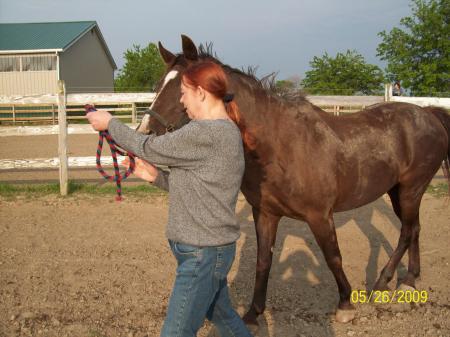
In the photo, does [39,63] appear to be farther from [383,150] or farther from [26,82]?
[383,150]

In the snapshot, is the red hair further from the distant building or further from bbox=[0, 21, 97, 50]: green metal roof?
bbox=[0, 21, 97, 50]: green metal roof

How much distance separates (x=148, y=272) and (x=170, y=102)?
218 cm

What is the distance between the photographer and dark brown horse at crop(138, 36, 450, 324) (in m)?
3.06

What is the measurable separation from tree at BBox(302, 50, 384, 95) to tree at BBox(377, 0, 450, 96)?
182cm

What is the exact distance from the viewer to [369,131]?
12.4 feet

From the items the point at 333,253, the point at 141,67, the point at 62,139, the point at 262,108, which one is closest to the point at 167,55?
the point at 262,108

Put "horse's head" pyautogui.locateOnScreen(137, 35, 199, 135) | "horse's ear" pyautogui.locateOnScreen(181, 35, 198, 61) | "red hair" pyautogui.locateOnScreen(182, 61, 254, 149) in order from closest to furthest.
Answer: "red hair" pyautogui.locateOnScreen(182, 61, 254, 149)
"horse's head" pyautogui.locateOnScreen(137, 35, 199, 135)
"horse's ear" pyautogui.locateOnScreen(181, 35, 198, 61)

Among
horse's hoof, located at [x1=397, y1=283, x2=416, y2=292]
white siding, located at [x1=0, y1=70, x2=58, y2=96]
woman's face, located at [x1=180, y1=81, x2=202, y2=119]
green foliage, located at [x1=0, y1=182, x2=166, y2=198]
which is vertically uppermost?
white siding, located at [x1=0, y1=70, x2=58, y2=96]

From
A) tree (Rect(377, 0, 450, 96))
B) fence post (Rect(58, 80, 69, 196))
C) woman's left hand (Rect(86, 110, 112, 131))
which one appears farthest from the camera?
tree (Rect(377, 0, 450, 96))

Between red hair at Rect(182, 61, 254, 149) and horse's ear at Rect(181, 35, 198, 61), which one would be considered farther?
horse's ear at Rect(181, 35, 198, 61)

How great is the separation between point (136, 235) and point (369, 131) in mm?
3230

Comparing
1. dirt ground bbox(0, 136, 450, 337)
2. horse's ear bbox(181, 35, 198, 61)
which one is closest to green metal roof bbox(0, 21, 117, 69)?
dirt ground bbox(0, 136, 450, 337)

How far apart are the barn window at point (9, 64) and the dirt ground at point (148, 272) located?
2250cm
